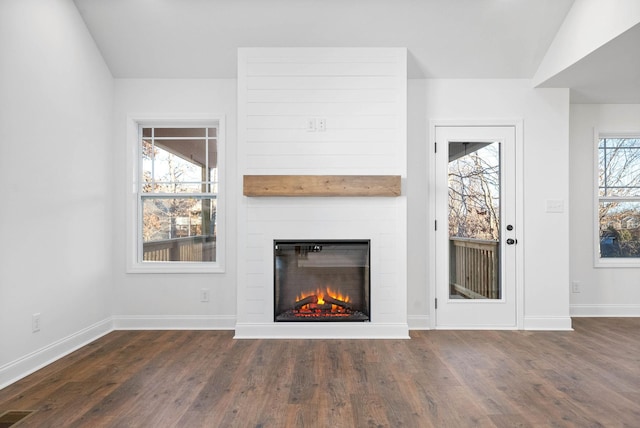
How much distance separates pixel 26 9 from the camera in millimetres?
2871

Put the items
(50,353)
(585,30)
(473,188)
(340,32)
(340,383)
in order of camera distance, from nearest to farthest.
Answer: (340,383) → (50,353) → (585,30) → (340,32) → (473,188)

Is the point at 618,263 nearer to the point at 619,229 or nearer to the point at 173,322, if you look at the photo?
the point at 619,229

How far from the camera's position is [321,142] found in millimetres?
3756

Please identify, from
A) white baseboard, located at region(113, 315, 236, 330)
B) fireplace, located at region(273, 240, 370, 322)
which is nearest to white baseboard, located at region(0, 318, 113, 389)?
white baseboard, located at region(113, 315, 236, 330)

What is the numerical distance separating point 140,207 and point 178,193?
1.37 feet

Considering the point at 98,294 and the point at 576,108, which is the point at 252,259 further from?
the point at 576,108

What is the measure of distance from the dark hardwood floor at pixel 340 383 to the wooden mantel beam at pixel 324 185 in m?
1.35

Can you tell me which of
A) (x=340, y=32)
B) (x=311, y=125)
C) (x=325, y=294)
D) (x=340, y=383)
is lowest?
(x=340, y=383)

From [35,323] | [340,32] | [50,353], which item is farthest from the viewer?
[340,32]

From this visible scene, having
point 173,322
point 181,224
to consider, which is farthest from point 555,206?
point 173,322

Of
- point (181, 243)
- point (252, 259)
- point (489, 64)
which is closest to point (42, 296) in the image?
point (181, 243)

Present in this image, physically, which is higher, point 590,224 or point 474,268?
point 590,224

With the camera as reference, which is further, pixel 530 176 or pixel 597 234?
pixel 597 234

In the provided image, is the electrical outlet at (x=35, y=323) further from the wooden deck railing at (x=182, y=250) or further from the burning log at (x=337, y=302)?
the burning log at (x=337, y=302)
